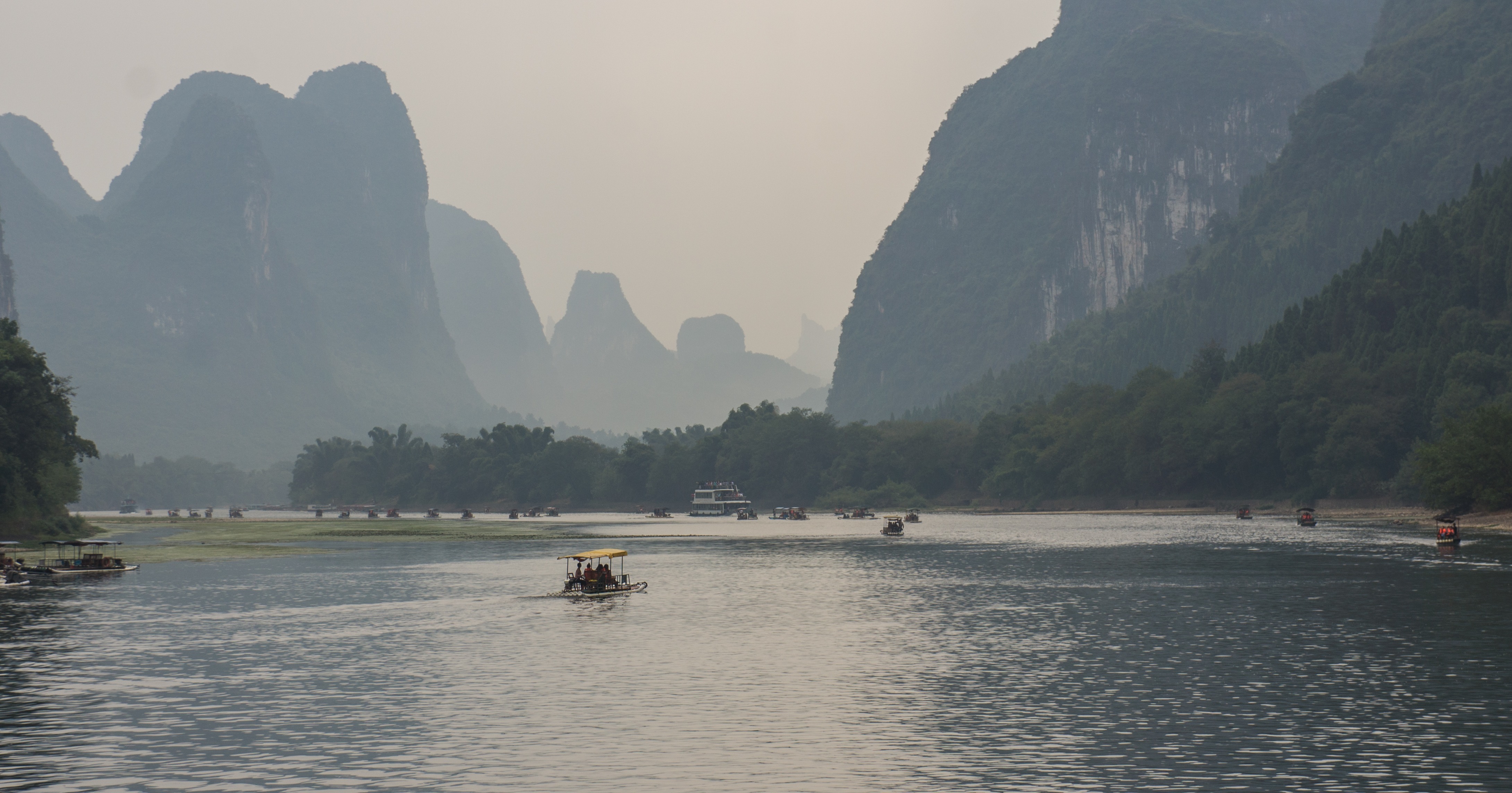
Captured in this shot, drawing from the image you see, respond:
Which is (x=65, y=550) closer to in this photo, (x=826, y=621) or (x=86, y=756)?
(x=826, y=621)

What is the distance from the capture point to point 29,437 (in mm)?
118250

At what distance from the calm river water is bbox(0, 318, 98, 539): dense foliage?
83.5ft

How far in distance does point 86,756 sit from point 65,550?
96.5m

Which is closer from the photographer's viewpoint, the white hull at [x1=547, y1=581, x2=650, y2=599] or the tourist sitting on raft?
the white hull at [x1=547, y1=581, x2=650, y2=599]

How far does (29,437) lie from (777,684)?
94667 mm

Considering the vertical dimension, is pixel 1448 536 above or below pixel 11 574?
above

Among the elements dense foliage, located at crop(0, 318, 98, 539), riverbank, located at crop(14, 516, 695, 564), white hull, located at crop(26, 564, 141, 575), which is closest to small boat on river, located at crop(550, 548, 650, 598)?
white hull, located at crop(26, 564, 141, 575)

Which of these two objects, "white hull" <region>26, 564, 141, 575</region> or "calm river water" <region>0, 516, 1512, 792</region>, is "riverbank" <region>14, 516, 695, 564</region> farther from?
"calm river water" <region>0, 516, 1512, 792</region>

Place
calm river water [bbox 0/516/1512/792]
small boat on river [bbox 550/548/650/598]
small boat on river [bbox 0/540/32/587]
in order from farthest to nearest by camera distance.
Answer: small boat on river [bbox 0/540/32/587], small boat on river [bbox 550/548/650/598], calm river water [bbox 0/516/1512/792]

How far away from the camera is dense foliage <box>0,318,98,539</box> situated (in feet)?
383

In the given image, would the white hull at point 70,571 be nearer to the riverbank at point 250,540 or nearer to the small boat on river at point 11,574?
the small boat on river at point 11,574

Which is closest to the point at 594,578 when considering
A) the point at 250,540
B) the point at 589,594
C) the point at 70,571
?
the point at 589,594

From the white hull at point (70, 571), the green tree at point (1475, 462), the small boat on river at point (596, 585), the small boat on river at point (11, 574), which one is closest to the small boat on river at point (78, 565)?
the white hull at point (70, 571)

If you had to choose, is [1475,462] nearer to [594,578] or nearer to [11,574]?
[594,578]
